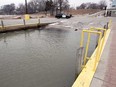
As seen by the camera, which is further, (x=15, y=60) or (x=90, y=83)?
(x=15, y=60)

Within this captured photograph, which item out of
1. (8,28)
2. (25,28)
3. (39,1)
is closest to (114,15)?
(25,28)

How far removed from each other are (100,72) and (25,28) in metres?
16.4

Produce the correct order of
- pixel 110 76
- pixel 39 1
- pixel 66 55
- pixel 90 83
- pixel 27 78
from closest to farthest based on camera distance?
pixel 90 83 < pixel 110 76 < pixel 27 78 < pixel 66 55 < pixel 39 1

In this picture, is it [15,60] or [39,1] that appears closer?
[15,60]

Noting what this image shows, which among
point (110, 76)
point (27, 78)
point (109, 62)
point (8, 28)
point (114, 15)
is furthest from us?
point (114, 15)

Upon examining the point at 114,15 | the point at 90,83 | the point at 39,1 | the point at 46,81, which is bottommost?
the point at 46,81

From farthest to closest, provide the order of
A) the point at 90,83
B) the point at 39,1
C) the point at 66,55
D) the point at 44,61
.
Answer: the point at 39,1, the point at 66,55, the point at 44,61, the point at 90,83

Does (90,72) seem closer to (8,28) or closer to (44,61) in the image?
(44,61)

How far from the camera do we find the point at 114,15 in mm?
41688

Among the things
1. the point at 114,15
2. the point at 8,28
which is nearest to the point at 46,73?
the point at 8,28

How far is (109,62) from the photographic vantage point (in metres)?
5.25

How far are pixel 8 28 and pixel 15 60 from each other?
10738mm

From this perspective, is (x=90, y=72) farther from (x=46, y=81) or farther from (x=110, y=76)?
(x=46, y=81)

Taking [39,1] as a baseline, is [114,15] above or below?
below
